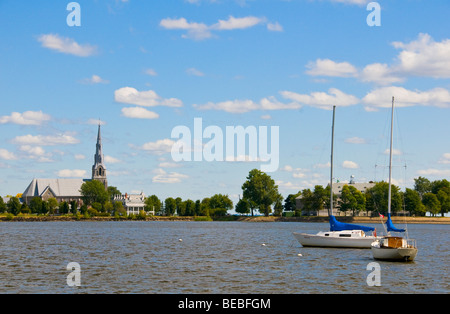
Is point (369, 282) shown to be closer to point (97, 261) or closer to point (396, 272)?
point (396, 272)

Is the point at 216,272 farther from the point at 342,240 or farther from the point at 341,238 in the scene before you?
the point at 342,240

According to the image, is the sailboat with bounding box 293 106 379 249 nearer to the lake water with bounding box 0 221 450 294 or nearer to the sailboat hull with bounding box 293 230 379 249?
→ the sailboat hull with bounding box 293 230 379 249

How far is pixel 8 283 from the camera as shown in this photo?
42438 millimetres

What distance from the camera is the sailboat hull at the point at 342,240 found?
239 feet

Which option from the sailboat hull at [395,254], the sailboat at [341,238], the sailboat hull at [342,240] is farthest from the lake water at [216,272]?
the sailboat at [341,238]

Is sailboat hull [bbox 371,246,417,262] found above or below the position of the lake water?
above

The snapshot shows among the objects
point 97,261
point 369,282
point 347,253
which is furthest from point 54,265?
point 347,253

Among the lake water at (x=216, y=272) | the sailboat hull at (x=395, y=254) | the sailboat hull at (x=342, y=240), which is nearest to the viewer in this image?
the lake water at (x=216, y=272)

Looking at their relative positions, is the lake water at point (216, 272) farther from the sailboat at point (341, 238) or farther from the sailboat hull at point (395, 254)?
the sailboat at point (341, 238)

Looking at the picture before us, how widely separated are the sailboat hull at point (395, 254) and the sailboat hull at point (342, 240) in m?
14.0

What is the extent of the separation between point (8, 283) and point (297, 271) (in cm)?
2235

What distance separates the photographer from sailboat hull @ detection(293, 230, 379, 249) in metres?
72.9

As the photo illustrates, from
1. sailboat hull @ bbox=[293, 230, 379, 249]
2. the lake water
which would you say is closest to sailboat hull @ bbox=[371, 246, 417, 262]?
the lake water

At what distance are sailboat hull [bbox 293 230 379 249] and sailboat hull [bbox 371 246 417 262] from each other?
14.0 m
